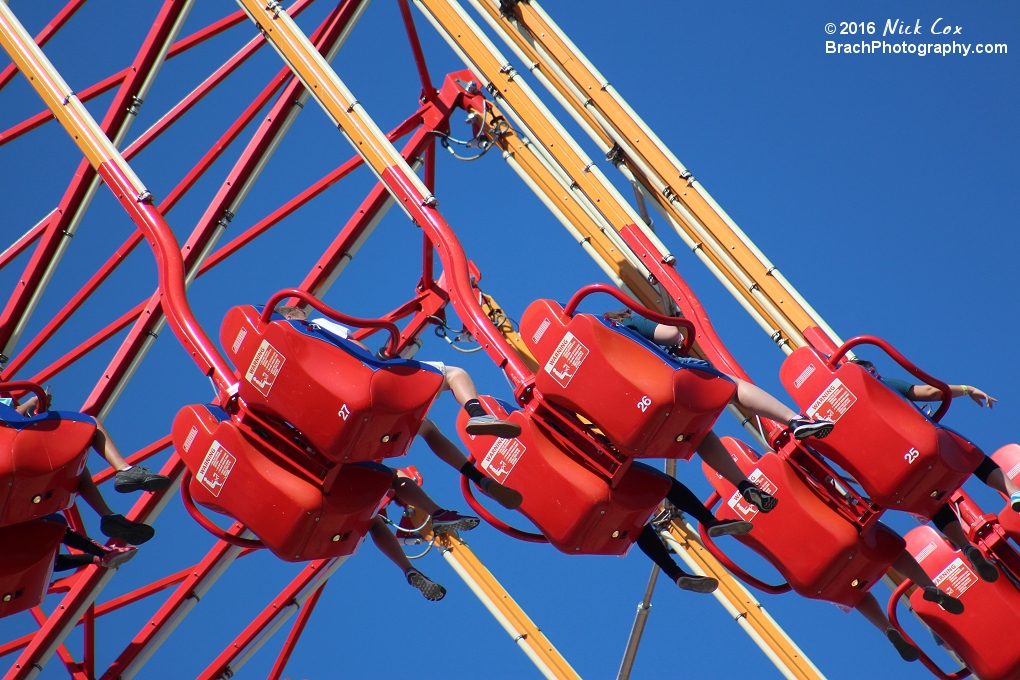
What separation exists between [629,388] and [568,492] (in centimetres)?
70

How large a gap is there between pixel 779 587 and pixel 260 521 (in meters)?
2.89

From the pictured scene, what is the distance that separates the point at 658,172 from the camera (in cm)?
834

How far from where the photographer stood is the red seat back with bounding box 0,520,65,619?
740 centimetres

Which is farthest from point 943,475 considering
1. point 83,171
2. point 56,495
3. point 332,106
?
point 83,171

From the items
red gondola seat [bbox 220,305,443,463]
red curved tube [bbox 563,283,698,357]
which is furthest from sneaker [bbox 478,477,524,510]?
red curved tube [bbox 563,283,698,357]

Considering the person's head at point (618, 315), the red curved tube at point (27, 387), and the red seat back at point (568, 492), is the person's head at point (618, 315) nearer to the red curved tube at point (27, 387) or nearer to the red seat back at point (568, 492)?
the red seat back at point (568, 492)

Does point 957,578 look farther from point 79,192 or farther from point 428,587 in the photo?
point 79,192

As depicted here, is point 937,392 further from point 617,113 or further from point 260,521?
point 260,521

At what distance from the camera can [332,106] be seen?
8.13 metres

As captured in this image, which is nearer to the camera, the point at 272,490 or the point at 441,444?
the point at 272,490

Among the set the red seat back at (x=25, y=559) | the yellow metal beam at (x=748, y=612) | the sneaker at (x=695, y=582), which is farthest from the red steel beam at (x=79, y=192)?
the sneaker at (x=695, y=582)

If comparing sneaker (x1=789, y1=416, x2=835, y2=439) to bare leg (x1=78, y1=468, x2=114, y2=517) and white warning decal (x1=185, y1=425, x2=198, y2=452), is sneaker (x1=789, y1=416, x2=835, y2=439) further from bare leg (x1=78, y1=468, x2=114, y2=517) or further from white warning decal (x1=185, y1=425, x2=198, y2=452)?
bare leg (x1=78, y1=468, x2=114, y2=517)

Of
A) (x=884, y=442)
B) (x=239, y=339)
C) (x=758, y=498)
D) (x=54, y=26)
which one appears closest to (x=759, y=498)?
(x=758, y=498)

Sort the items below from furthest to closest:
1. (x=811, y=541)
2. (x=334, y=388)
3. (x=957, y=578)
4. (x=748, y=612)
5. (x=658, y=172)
Result: (x=748, y=612) → (x=658, y=172) → (x=957, y=578) → (x=811, y=541) → (x=334, y=388)
